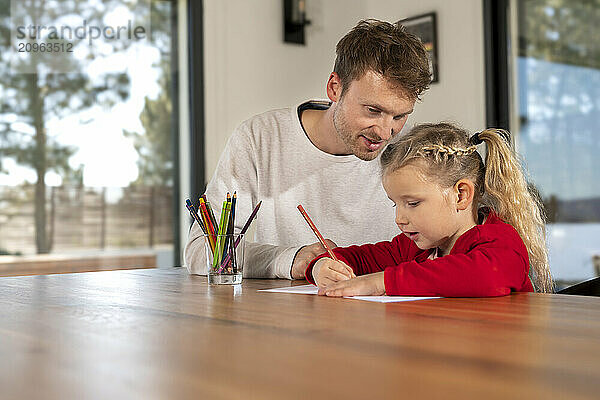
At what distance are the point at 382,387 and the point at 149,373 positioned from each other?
18cm

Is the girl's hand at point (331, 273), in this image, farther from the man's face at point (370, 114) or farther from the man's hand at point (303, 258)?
the man's face at point (370, 114)

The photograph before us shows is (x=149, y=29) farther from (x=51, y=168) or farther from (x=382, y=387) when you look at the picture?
(x=382, y=387)

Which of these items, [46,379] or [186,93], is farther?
[186,93]

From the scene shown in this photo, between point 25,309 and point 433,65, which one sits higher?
point 433,65

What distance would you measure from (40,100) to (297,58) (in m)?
1.47

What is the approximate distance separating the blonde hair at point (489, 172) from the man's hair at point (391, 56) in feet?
0.82

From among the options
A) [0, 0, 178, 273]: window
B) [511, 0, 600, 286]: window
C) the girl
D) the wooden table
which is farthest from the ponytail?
[0, 0, 178, 273]: window

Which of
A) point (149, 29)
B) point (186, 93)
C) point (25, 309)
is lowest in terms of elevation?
point (25, 309)

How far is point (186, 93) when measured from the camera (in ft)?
12.7

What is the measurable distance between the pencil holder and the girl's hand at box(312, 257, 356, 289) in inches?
7.3

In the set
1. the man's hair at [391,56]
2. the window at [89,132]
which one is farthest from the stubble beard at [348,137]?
the window at [89,132]

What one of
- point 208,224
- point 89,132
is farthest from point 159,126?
point 208,224

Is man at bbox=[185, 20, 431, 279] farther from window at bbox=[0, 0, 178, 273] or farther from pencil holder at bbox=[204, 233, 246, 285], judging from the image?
window at bbox=[0, 0, 178, 273]

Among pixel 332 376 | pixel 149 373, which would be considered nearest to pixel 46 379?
pixel 149 373
